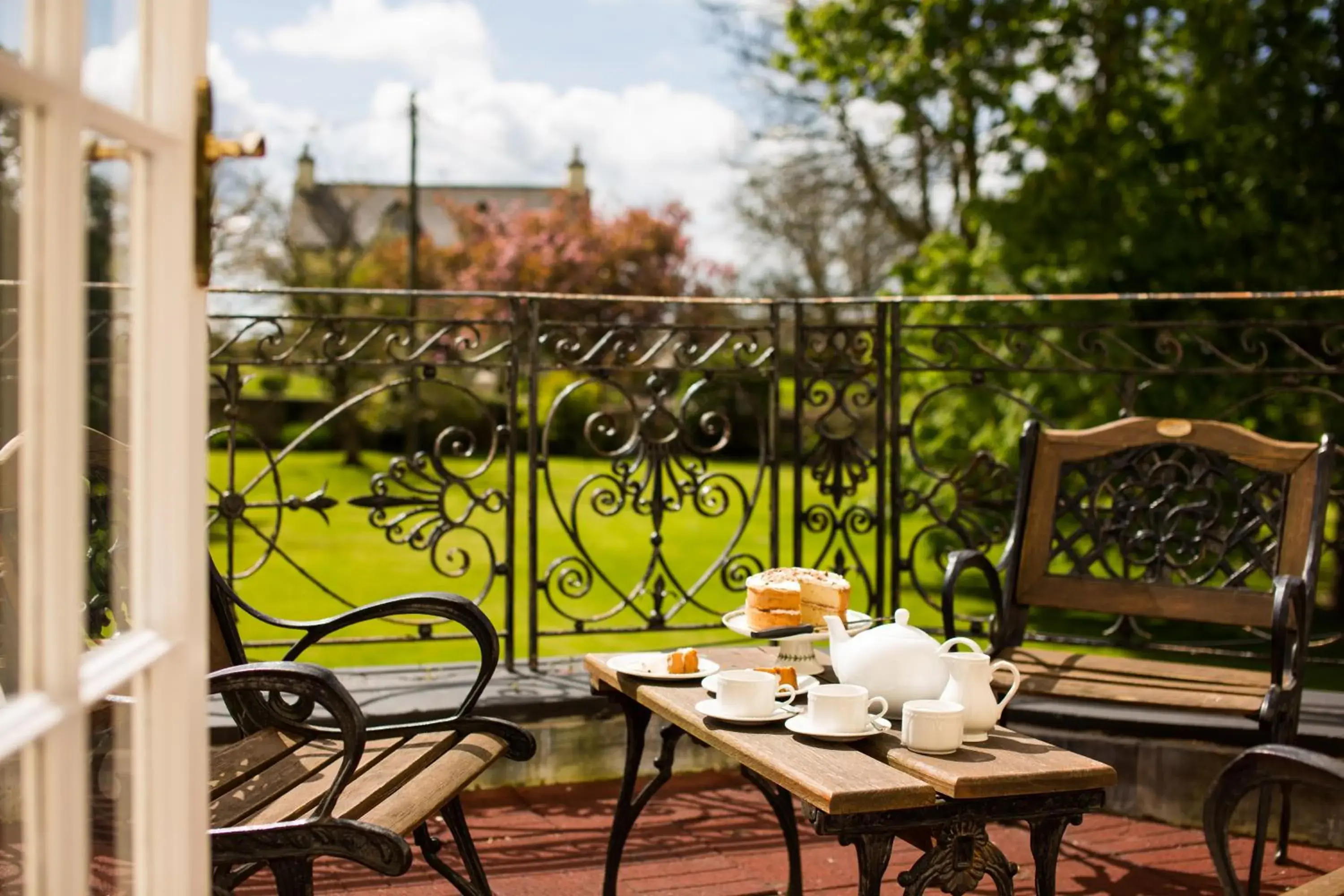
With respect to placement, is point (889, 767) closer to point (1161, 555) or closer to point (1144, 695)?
point (1144, 695)

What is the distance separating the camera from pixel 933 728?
221 centimetres

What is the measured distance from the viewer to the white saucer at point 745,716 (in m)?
2.38

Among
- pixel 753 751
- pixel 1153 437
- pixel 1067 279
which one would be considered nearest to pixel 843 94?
pixel 1067 279

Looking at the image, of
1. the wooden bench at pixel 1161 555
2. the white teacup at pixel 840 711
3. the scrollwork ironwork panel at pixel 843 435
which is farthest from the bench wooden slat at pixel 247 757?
the scrollwork ironwork panel at pixel 843 435

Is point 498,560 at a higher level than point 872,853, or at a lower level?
lower

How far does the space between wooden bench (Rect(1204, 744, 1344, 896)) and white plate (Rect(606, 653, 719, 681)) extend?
1.03m

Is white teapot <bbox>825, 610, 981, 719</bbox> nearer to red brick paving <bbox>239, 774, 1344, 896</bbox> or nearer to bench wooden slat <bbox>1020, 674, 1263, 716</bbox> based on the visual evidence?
bench wooden slat <bbox>1020, 674, 1263, 716</bbox>

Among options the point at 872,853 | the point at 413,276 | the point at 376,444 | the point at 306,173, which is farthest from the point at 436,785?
the point at 306,173

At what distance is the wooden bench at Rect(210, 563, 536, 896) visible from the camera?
2.07 m

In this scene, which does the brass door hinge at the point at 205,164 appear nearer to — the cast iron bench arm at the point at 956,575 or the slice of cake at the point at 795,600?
the slice of cake at the point at 795,600

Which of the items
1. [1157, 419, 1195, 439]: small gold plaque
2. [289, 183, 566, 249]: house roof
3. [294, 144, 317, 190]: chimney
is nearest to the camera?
[1157, 419, 1195, 439]: small gold plaque

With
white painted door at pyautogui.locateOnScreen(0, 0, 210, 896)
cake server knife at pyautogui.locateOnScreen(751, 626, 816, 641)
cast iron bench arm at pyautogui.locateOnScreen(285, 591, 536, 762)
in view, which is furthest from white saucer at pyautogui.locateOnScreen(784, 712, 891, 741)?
white painted door at pyautogui.locateOnScreen(0, 0, 210, 896)

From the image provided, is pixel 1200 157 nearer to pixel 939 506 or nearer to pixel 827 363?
pixel 939 506

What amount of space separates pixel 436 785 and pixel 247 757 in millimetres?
402
